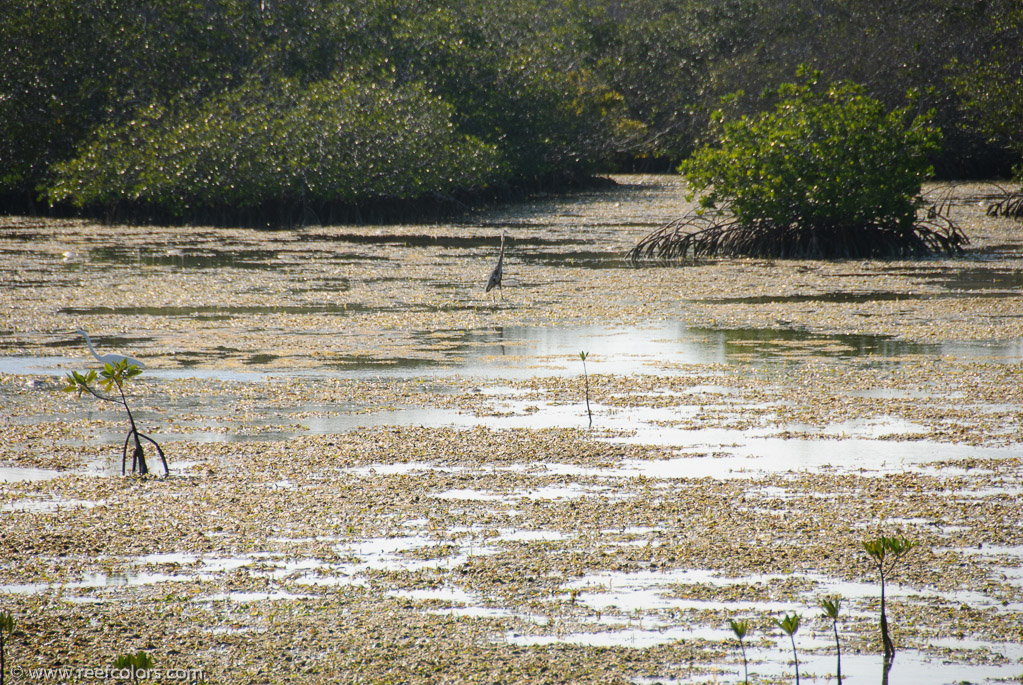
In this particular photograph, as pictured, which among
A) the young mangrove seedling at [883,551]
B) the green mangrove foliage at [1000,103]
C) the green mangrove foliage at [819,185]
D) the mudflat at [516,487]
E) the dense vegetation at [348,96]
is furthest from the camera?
the dense vegetation at [348,96]

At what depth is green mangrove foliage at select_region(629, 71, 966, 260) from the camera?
1238 cm

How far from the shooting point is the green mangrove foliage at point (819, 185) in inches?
488

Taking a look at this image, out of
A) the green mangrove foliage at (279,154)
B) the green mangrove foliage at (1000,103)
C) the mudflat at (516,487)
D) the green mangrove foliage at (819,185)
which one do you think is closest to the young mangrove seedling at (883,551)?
the mudflat at (516,487)

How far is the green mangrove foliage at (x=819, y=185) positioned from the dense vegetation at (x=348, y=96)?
14.2ft

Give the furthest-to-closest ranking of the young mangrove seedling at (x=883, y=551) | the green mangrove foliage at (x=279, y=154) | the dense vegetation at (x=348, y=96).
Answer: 1. the dense vegetation at (x=348, y=96)
2. the green mangrove foliage at (x=279, y=154)
3. the young mangrove seedling at (x=883, y=551)

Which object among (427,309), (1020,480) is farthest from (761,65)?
(1020,480)

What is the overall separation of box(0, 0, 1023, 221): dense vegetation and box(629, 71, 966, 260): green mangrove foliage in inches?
170

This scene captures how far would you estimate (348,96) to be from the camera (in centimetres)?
1942

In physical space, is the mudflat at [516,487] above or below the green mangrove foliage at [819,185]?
below

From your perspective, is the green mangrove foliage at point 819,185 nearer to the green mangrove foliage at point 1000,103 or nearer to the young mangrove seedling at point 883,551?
the green mangrove foliage at point 1000,103

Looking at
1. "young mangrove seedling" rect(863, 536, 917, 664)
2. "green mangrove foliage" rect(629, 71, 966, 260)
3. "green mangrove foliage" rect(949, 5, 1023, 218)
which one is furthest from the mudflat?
"green mangrove foliage" rect(949, 5, 1023, 218)

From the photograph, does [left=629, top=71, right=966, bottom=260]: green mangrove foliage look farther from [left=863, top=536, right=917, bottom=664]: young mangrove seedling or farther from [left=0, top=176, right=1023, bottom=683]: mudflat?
[left=863, top=536, right=917, bottom=664]: young mangrove seedling

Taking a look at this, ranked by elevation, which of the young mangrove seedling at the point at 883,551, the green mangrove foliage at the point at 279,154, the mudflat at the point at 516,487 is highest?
the green mangrove foliage at the point at 279,154

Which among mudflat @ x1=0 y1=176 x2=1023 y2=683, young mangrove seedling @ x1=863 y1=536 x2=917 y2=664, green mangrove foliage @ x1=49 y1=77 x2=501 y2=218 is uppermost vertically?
green mangrove foliage @ x1=49 y1=77 x2=501 y2=218
